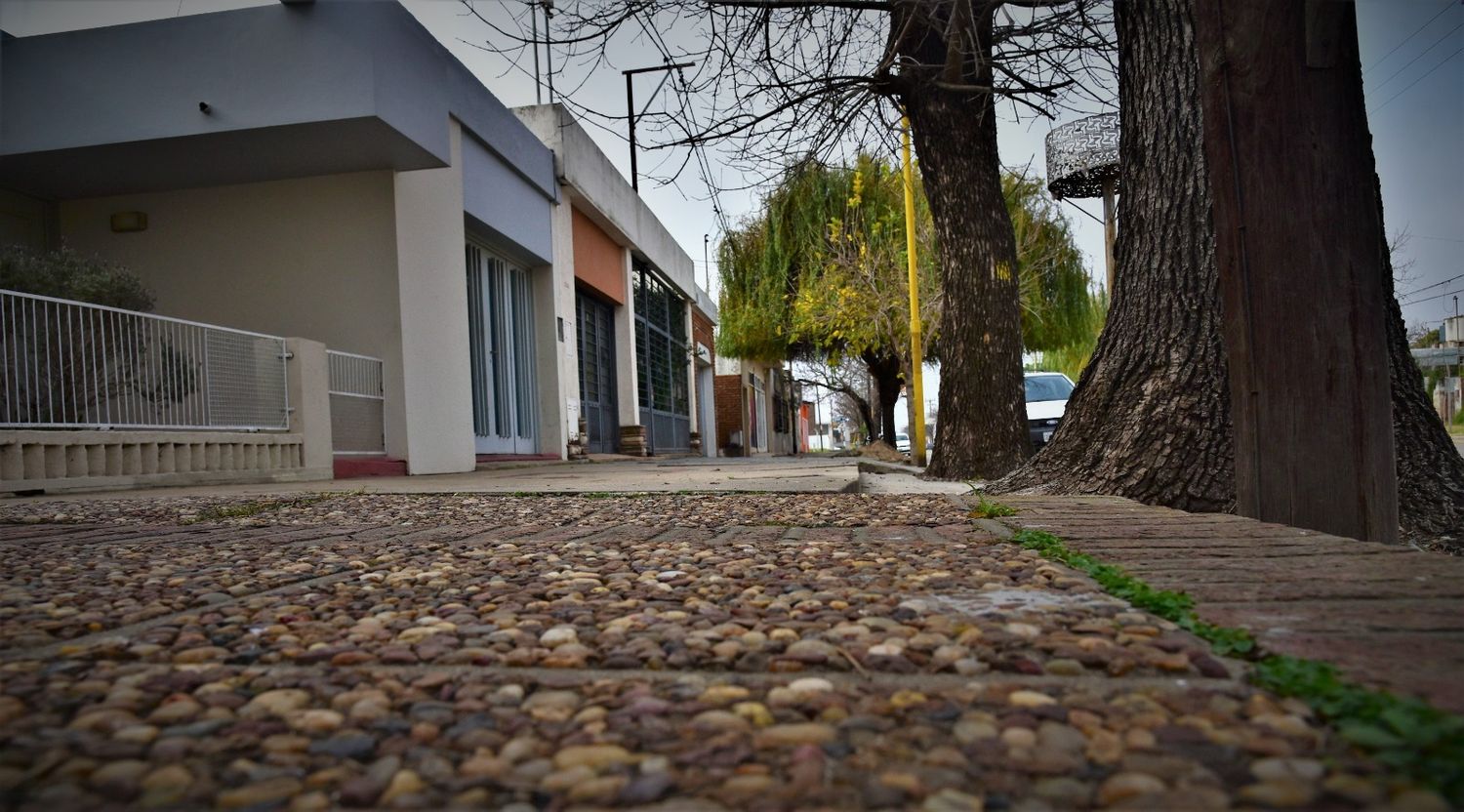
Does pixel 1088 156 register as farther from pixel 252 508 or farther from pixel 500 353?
pixel 252 508

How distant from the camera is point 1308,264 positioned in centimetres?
267

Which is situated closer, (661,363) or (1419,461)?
(1419,461)

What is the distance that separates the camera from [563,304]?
44.7 ft

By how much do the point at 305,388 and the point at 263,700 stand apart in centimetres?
793

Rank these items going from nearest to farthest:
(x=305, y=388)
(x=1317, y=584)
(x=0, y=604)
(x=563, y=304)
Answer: (x=1317, y=584) < (x=0, y=604) < (x=305, y=388) < (x=563, y=304)

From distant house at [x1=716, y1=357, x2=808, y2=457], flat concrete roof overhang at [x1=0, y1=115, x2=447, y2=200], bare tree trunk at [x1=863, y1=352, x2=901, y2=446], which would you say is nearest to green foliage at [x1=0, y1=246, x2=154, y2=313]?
flat concrete roof overhang at [x1=0, y1=115, x2=447, y2=200]

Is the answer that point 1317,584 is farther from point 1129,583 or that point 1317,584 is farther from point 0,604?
point 0,604

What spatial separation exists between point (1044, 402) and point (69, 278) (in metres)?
11.8

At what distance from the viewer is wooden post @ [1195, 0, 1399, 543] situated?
2.63m

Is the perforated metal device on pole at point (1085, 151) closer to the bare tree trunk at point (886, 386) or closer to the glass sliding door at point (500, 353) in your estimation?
the bare tree trunk at point (886, 386)

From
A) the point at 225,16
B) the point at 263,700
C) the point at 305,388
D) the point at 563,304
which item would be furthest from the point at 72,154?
the point at 263,700

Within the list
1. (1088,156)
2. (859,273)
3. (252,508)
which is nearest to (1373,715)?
(252,508)

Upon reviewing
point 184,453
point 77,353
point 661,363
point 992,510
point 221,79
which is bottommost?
point 992,510

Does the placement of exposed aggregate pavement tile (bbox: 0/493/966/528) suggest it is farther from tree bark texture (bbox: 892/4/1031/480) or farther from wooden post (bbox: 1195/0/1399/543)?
tree bark texture (bbox: 892/4/1031/480)
